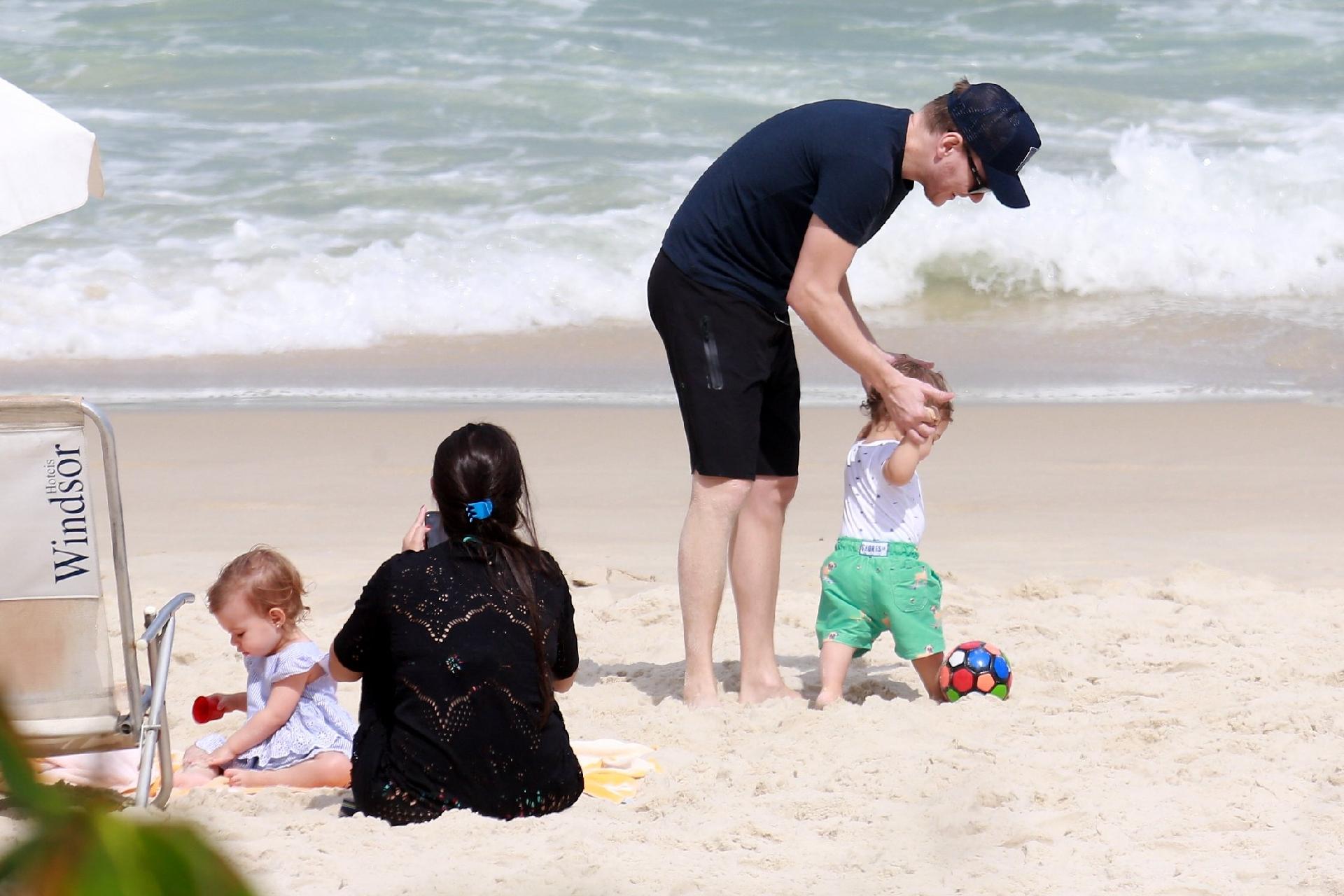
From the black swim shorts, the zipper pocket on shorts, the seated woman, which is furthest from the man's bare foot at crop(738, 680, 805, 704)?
the seated woman

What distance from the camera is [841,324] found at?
347 cm

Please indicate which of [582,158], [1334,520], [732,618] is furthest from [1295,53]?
[732,618]

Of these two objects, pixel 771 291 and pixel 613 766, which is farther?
pixel 771 291

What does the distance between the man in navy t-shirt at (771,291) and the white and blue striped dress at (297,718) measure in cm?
92

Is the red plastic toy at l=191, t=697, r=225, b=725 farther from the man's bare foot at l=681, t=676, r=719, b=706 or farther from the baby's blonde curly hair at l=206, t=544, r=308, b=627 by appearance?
the man's bare foot at l=681, t=676, r=719, b=706

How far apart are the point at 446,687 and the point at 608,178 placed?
423 inches

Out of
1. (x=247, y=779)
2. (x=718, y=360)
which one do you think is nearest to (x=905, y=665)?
(x=718, y=360)

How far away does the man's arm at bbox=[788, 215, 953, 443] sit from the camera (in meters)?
3.43

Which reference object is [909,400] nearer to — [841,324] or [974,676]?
[841,324]

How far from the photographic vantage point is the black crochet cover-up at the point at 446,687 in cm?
290

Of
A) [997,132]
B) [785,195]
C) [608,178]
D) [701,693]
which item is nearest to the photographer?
[997,132]

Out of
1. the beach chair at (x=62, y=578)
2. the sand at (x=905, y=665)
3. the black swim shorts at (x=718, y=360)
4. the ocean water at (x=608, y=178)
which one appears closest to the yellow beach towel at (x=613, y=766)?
the sand at (x=905, y=665)

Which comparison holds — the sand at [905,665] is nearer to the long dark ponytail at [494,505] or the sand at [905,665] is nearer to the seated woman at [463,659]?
the seated woman at [463,659]

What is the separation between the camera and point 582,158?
13.8 metres
